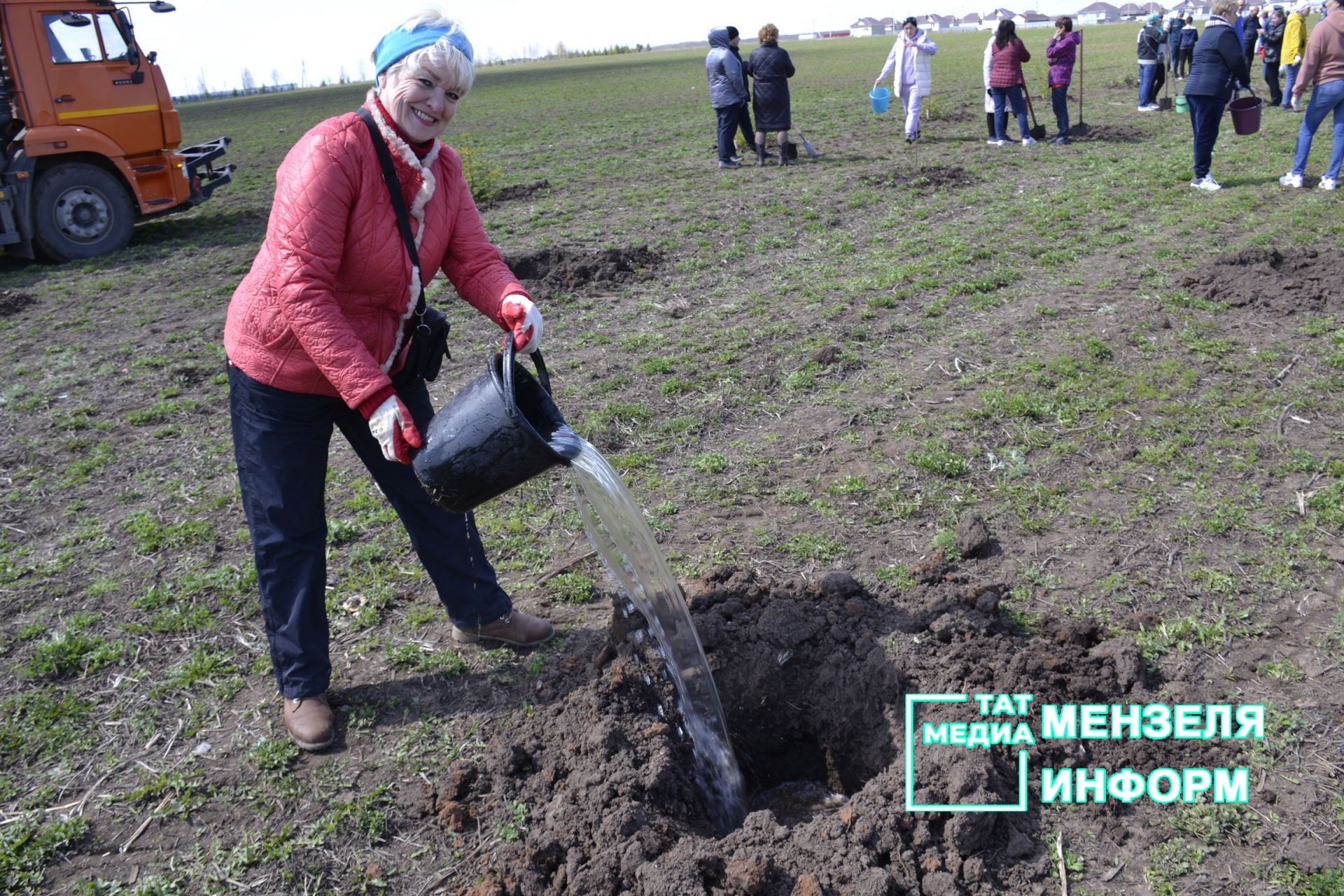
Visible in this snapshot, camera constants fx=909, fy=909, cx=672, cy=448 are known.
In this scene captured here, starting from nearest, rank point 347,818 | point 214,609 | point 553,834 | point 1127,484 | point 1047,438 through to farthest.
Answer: point 553,834 < point 347,818 < point 214,609 < point 1127,484 < point 1047,438

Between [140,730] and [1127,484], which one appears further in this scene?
[1127,484]

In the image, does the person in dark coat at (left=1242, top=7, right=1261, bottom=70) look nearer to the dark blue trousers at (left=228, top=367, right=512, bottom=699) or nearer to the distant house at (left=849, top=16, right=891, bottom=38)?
the dark blue trousers at (left=228, top=367, right=512, bottom=699)

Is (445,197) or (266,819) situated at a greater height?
(445,197)

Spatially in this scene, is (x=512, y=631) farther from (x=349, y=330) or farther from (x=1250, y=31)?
(x=1250, y=31)

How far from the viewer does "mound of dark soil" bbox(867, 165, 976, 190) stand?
10.7m

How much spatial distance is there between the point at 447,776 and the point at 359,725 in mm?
433

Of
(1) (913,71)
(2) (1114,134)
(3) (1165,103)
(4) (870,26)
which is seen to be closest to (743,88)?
(1) (913,71)

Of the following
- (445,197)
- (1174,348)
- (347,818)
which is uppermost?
(445,197)

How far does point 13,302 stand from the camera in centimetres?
870

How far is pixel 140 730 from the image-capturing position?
3.13 metres

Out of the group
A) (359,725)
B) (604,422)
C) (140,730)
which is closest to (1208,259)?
(604,422)

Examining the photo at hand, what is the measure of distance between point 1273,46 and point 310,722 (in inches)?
762

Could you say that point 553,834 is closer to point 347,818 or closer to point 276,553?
point 347,818

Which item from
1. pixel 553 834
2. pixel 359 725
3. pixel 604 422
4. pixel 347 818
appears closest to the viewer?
pixel 553 834
